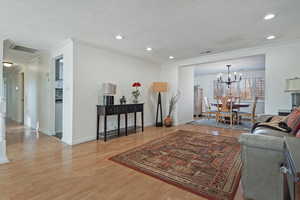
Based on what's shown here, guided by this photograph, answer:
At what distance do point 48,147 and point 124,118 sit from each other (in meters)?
2.02

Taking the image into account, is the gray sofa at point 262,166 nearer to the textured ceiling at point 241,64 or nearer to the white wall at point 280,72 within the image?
the white wall at point 280,72

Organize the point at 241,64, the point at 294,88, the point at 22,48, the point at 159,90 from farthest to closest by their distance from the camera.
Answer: the point at 241,64
the point at 159,90
the point at 22,48
the point at 294,88

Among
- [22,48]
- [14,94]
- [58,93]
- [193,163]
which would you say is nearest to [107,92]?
[58,93]

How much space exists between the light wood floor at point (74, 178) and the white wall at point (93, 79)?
0.71 m

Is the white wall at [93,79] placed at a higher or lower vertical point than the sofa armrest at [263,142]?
higher

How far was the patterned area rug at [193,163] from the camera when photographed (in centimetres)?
179

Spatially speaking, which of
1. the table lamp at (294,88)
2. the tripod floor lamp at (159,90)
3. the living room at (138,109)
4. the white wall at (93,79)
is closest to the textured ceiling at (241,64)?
the living room at (138,109)

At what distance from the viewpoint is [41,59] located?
4.66 m

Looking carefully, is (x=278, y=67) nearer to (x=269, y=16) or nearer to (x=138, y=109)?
(x=269, y=16)

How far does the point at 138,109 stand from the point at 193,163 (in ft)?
8.17

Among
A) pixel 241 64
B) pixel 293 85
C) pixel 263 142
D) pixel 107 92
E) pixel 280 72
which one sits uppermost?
pixel 241 64

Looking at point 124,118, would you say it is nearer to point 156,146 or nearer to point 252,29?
point 156,146

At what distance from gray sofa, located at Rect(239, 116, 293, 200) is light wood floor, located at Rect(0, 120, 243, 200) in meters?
0.24

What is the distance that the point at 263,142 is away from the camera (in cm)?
145
